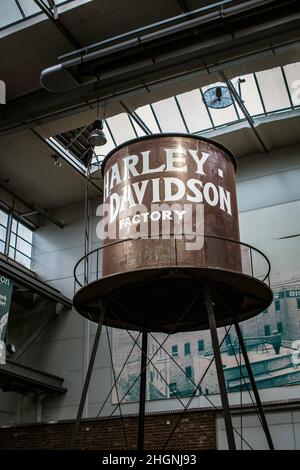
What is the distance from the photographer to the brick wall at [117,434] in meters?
→ 20.3

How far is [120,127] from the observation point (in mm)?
26312

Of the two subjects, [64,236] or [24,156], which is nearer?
[24,156]

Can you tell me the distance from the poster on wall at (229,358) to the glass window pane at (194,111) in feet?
24.7

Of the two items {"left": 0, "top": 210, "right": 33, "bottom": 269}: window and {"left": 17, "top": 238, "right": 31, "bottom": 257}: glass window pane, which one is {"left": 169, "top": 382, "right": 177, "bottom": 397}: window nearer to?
{"left": 0, "top": 210, "right": 33, "bottom": 269}: window

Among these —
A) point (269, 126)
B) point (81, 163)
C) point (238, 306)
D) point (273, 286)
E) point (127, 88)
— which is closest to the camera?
point (238, 306)

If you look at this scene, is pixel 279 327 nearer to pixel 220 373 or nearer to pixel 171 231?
pixel 220 373

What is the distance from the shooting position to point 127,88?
803 inches

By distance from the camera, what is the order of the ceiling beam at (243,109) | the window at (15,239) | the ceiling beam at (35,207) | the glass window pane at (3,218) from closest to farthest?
the ceiling beam at (243,109), the window at (15,239), the glass window pane at (3,218), the ceiling beam at (35,207)

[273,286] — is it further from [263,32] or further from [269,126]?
[263,32]

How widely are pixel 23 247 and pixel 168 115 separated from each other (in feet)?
30.9

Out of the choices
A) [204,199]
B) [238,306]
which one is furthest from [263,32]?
[238,306]

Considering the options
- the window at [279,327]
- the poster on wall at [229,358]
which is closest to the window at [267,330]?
the poster on wall at [229,358]

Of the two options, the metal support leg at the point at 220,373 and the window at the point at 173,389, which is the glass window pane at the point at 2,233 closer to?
the window at the point at 173,389

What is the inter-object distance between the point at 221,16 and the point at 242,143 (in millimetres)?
9352
